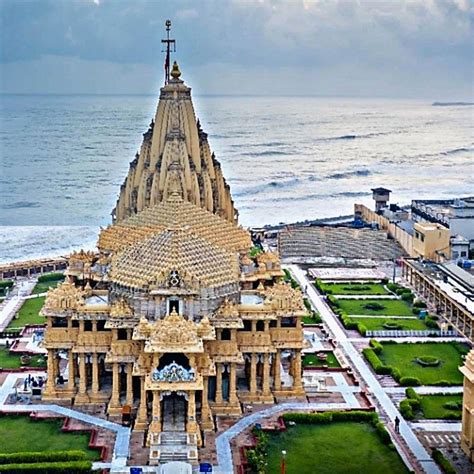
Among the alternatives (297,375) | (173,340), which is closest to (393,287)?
(297,375)

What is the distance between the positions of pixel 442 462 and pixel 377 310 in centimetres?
2263

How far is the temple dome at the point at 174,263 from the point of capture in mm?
36375

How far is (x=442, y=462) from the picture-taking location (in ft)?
104

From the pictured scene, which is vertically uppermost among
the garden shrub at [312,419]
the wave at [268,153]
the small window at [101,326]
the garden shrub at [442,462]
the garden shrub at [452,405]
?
the wave at [268,153]

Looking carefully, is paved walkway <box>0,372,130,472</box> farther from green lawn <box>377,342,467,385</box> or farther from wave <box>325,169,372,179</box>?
wave <box>325,169,372,179</box>

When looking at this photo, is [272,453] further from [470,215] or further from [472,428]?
[470,215]

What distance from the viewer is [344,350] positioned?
150 feet

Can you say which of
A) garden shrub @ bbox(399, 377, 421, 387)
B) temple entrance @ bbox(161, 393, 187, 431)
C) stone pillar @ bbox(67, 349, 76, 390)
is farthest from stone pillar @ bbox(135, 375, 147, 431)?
garden shrub @ bbox(399, 377, 421, 387)

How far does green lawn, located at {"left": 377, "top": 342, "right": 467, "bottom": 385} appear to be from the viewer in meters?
41.6

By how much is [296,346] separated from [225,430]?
5.41 metres

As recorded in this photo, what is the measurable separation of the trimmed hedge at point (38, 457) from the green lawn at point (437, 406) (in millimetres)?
15164

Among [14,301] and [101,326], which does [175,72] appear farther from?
[101,326]

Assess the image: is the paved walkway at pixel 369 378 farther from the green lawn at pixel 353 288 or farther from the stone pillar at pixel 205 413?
the stone pillar at pixel 205 413

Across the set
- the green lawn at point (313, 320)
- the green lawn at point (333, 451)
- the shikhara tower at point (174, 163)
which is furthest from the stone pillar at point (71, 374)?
the shikhara tower at point (174, 163)
